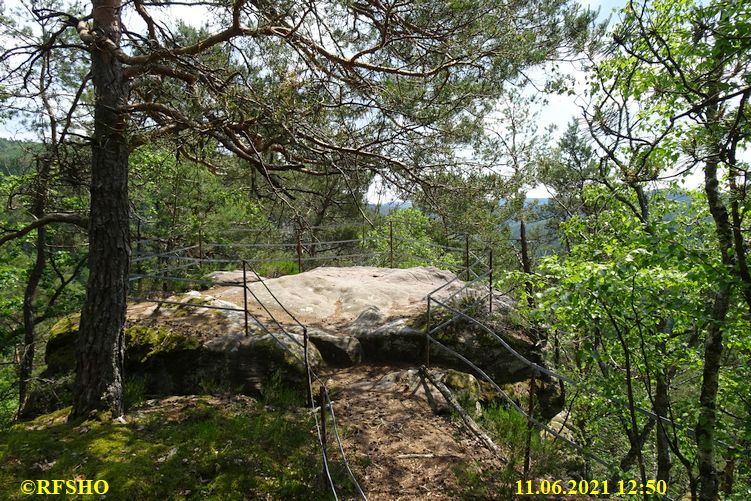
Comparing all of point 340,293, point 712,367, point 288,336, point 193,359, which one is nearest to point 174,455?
point 288,336

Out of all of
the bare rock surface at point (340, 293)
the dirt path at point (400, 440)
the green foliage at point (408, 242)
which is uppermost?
the green foliage at point (408, 242)

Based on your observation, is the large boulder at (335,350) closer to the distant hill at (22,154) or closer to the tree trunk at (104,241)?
the tree trunk at (104,241)

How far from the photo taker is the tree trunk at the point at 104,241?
4.47 m

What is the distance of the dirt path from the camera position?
407cm

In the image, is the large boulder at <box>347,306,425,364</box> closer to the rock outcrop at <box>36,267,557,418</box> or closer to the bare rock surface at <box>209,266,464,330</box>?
the rock outcrop at <box>36,267,557,418</box>

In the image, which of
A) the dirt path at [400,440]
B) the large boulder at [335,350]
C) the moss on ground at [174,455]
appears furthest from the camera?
the large boulder at [335,350]

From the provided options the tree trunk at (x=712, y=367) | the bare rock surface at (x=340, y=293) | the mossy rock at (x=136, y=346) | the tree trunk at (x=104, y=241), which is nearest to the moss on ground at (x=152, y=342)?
the mossy rock at (x=136, y=346)

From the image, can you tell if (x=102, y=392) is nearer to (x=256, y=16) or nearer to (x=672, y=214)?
(x=256, y=16)

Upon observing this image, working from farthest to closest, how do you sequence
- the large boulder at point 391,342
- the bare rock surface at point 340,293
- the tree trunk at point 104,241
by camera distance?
the bare rock surface at point 340,293 → the large boulder at point 391,342 → the tree trunk at point 104,241

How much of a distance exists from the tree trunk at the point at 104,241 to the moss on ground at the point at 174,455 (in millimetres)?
375

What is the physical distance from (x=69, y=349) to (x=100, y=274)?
8.46 feet

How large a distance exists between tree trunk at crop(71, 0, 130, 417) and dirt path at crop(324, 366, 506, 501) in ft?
8.92

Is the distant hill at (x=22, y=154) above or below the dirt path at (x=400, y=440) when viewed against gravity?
above

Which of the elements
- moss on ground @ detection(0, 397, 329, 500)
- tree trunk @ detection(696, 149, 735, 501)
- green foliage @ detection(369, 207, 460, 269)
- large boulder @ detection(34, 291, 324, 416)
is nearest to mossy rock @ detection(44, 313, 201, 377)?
large boulder @ detection(34, 291, 324, 416)
